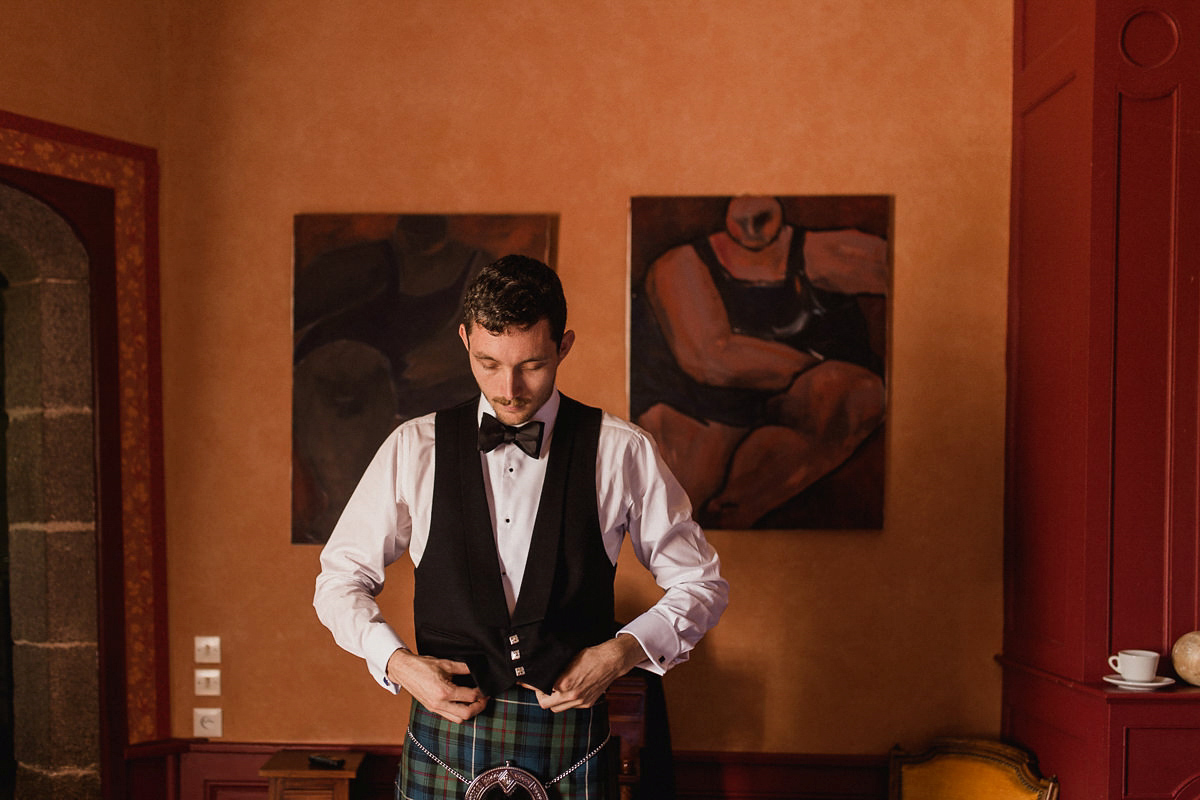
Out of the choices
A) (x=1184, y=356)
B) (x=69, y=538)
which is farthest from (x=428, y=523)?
(x=1184, y=356)

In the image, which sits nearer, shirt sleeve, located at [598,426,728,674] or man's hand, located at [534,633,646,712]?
man's hand, located at [534,633,646,712]

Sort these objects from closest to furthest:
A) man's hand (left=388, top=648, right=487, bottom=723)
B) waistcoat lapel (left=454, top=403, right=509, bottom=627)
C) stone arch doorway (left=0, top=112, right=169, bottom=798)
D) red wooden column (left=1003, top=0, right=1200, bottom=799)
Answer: man's hand (left=388, top=648, right=487, bottom=723), waistcoat lapel (left=454, top=403, right=509, bottom=627), red wooden column (left=1003, top=0, right=1200, bottom=799), stone arch doorway (left=0, top=112, right=169, bottom=798)

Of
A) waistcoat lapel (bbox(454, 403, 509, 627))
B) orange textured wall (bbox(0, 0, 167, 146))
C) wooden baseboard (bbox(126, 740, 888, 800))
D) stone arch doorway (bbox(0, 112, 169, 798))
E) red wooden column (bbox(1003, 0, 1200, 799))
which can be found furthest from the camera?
wooden baseboard (bbox(126, 740, 888, 800))

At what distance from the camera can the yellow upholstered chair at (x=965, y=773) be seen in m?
2.59

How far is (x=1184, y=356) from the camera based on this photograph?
2.39m

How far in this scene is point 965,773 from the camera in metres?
2.70

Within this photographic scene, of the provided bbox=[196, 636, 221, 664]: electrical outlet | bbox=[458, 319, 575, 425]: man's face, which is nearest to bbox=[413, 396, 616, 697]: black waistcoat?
bbox=[458, 319, 575, 425]: man's face

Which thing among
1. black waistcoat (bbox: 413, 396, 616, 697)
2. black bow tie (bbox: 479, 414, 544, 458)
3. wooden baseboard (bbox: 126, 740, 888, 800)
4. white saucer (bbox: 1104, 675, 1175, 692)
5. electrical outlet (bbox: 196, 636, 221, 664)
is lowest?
wooden baseboard (bbox: 126, 740, 888, 800)

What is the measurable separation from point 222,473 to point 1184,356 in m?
2.96

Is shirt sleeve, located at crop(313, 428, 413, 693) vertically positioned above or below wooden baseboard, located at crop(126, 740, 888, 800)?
above

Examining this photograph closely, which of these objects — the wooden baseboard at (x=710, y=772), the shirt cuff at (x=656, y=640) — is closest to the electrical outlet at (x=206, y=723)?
the wooden baseboard at (x=710, y=772)

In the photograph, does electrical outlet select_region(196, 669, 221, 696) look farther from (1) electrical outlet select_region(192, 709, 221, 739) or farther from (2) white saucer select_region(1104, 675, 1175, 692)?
(2) white saucer select_region(1104, 675, 1175, 692)

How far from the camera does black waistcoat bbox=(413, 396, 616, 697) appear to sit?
5.20 ft

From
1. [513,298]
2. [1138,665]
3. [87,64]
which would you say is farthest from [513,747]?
[87,64]
